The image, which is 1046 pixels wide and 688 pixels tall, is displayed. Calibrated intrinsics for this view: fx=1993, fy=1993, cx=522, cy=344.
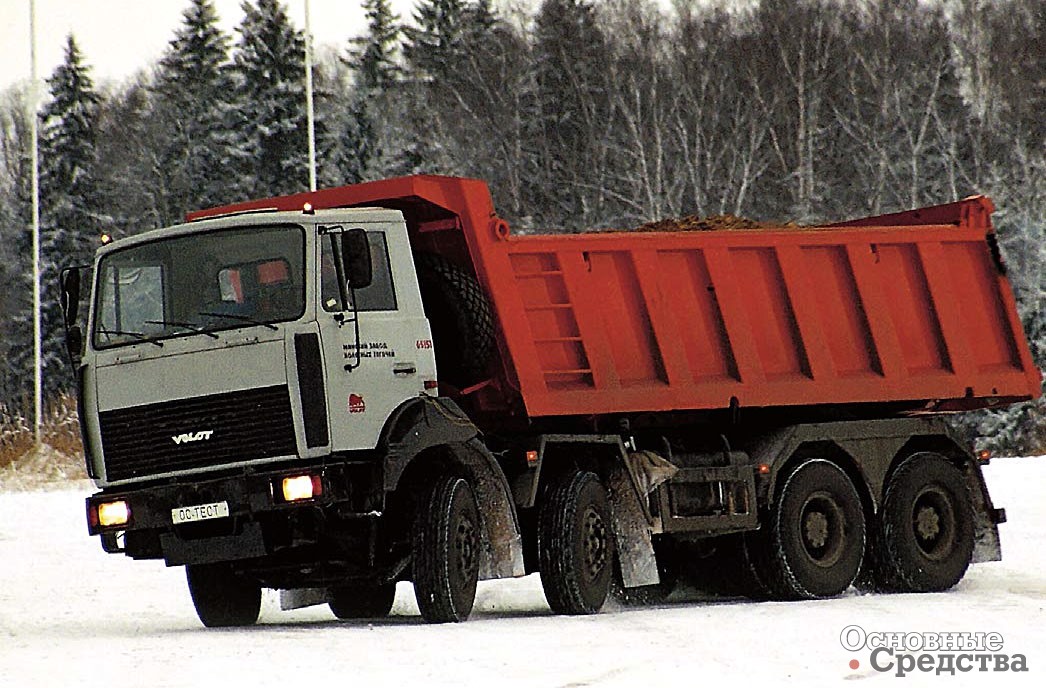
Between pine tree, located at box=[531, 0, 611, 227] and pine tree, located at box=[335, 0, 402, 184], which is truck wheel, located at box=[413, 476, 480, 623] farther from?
pine tree, located at box=[335, 0, 402, 184]

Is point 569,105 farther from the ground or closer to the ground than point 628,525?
farther from the ground

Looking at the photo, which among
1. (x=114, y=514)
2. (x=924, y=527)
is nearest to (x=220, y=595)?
(x=114, y=514)

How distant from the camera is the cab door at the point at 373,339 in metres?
11.9

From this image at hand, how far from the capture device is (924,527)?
15766 millimetres

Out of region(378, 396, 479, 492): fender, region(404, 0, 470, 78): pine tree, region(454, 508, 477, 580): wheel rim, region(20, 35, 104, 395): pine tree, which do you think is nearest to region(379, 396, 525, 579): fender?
region(378, 396, 479, 492): fender

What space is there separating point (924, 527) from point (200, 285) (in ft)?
21.4

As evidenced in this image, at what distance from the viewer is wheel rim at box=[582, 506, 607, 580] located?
13469mm

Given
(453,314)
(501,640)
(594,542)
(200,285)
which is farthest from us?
→ (594,542)

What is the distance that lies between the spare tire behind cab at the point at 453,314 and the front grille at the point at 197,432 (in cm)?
163

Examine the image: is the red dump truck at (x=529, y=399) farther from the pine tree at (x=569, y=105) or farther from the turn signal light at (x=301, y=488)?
the pine tree at (x=569, y=105)

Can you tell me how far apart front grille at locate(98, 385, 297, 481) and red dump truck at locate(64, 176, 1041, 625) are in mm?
15

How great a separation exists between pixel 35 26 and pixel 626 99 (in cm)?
1757

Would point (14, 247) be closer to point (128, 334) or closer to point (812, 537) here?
point (812, 537)

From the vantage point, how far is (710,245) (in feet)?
47.8
